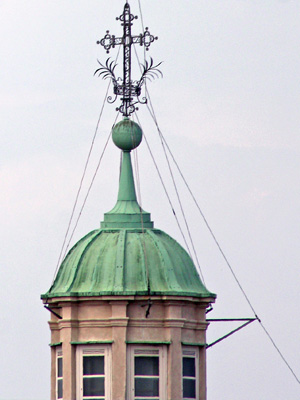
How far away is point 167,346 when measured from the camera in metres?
41.8

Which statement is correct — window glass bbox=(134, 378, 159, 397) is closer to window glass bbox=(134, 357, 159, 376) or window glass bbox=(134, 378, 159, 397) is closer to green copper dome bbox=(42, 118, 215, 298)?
window glass bbox=(134, 357, 159, 376)

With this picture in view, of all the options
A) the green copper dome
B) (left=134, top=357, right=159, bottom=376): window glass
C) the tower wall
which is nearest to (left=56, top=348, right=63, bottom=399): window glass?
the tower wall

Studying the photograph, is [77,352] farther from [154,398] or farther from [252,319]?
[252,319]

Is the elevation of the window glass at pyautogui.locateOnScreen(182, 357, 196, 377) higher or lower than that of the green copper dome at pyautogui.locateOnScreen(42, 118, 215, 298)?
lower

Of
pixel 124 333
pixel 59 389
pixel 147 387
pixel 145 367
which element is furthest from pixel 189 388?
pixel 59 389

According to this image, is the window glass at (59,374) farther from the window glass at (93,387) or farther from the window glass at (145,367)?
the window glass at (145,367)

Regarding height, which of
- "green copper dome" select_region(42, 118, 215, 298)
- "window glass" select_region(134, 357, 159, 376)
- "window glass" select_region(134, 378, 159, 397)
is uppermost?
"green copper dome" select_region(42, 118, 215, 298)

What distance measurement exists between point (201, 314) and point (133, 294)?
8.52 ft

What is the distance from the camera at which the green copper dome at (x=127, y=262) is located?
41.8 meters

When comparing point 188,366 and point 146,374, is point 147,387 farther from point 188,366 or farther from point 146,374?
point 188,366

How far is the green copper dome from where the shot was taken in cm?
4178

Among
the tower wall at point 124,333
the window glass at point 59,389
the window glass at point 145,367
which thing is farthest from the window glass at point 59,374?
the window glass at point 145,367

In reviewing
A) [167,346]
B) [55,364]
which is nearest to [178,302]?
[167,346]

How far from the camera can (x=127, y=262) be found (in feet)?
138
